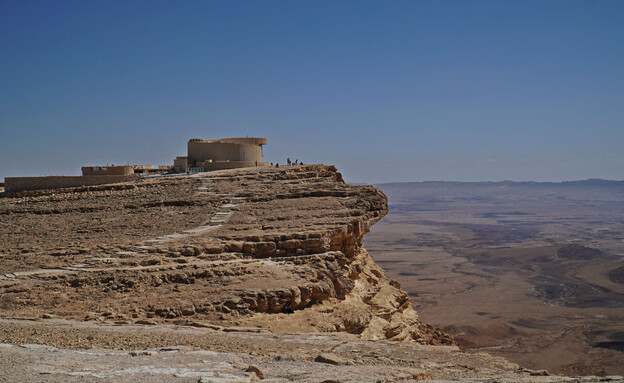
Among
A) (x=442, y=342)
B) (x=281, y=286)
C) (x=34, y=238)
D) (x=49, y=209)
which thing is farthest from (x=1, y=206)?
(x=442, y=342)

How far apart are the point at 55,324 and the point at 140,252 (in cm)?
384

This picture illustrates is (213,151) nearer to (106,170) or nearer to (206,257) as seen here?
(106,170)

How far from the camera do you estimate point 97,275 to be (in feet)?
41.9

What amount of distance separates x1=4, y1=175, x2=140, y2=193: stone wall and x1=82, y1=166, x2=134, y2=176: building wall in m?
1.82

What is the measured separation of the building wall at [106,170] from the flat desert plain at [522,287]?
24.0m

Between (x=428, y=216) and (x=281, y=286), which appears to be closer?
(x=281, y=286)

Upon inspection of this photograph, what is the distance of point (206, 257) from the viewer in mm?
13914

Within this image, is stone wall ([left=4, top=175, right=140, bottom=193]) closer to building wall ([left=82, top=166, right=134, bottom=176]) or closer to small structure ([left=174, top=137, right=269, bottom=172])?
building wall ([left=82, top=166, right=134, bottom=176])

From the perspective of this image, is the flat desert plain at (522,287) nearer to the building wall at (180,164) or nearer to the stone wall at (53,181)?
the building wall at (180,164)

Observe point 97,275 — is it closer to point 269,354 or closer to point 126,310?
point 126,310

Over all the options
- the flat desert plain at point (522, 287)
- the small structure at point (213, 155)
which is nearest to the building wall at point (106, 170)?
the small structure at point (213, 155)

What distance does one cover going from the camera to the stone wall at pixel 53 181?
880 inches

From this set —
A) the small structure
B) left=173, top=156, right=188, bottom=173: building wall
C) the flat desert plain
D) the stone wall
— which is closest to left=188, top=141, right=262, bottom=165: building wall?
the small structure

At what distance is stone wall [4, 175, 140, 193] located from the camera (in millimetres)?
22359
